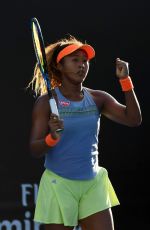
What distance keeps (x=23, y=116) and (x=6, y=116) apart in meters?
0.11

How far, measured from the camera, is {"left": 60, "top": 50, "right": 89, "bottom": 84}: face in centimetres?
360

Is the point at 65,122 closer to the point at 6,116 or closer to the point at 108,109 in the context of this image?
the point at 108,109

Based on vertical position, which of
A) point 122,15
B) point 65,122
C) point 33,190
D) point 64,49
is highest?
point 122,15

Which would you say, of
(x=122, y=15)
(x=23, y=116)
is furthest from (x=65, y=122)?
(x=122, y=15)

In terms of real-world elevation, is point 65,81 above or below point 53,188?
above

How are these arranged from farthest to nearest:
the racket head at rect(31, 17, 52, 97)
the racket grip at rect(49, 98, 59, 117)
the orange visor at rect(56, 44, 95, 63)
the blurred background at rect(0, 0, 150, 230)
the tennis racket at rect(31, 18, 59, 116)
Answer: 1. the blurred background at rect(0, 0, 150, 230)
2. the orange visor at rect(56, 44, 95, 63)
3. the racket head at rect(31, 17, 52, 97)
4. the tennis racket at rect(31, 18, 59, 116)
5. the racket grip at rect(49, 98, 59, 117)

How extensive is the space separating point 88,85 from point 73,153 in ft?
4.33

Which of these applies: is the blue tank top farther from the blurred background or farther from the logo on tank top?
the blurred background

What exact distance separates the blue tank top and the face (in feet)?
0.45

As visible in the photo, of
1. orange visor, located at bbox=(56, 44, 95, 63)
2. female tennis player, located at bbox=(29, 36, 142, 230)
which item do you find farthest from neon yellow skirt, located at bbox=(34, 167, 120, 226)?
orange visor, located at bbox=(56, 44, 95, 63)

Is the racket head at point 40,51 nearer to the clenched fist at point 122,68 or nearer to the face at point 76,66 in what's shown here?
the face at point 76,66

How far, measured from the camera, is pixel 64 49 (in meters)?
3.63

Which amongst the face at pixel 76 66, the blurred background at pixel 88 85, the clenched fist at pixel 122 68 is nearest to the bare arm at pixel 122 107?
the clenched fist at pixel 122 68

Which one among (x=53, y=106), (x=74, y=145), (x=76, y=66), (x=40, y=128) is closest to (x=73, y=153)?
(x=74, y=145)
